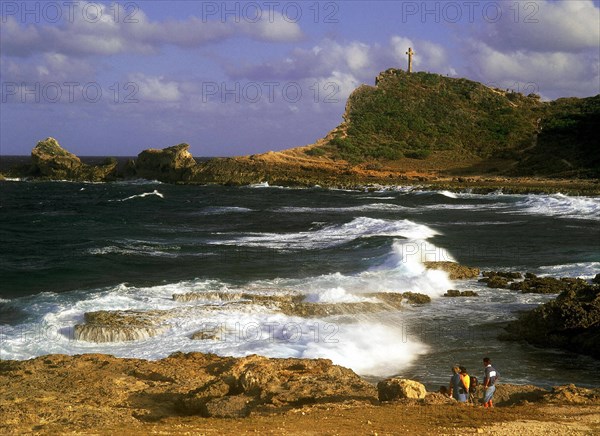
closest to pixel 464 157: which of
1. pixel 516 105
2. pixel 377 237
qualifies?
Answer: pixel 516 105

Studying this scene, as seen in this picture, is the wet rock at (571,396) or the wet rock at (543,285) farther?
the wet rock at (543,285)

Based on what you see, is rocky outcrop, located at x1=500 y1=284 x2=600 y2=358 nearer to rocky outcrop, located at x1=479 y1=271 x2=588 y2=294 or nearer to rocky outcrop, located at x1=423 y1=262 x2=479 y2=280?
rocky outcrop, located at x1=479 y1=271 x2=588 y2=294

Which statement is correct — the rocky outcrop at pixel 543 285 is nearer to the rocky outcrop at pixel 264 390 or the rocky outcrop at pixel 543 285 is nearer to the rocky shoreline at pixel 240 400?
the rocky shoreline at pixel 240 400

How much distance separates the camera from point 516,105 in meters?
88.1

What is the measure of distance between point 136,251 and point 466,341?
16.3 m

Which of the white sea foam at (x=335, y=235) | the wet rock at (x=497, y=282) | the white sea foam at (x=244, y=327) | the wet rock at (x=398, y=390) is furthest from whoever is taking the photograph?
the white sea foam at (x=335, y=235)

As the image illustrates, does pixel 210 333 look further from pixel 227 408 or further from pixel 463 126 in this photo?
pixel 463 126

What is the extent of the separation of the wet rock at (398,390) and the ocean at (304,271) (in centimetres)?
283

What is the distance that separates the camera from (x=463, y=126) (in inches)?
3258

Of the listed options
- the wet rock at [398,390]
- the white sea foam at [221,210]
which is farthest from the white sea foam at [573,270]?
the white sea foam at [221,210]

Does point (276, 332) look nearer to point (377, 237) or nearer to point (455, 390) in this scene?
point (455, 390)

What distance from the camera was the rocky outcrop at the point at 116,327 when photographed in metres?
16.0

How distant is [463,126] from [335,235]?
53.8 metres

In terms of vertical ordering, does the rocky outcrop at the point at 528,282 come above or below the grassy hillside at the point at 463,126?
below
